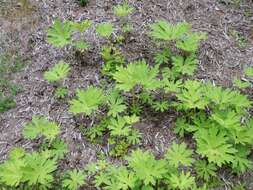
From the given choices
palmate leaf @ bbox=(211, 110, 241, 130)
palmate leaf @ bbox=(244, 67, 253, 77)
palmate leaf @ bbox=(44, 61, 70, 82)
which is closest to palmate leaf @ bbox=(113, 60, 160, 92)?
palmate leaf @ bbox=(44, 61, 70, 82)

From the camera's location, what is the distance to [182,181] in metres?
4.00

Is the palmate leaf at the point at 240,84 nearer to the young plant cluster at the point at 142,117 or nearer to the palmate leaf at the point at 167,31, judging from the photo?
the young plant cluster at the point at 142,117

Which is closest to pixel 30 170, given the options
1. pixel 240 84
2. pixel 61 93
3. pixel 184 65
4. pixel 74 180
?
pixel 74 180

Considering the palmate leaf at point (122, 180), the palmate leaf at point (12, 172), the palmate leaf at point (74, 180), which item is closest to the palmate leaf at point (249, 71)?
the palmate leaf at point (122, 180)

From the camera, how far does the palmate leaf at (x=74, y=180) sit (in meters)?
4.08

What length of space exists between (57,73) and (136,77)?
0.87m

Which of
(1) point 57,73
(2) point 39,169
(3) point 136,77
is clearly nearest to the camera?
(2) point 39,169

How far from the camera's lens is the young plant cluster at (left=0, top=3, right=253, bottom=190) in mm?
4082

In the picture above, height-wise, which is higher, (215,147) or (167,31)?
(167,31)

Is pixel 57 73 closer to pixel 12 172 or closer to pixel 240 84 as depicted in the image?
pixel 12 172

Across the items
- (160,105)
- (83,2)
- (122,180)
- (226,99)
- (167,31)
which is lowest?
(122,180)

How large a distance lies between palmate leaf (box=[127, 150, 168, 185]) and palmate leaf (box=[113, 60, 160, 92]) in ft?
2.53

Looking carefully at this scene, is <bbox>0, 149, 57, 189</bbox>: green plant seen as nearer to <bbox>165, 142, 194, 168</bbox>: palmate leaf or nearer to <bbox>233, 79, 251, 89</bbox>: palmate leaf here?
<bbox>165, 142, 194, 168</bbox>: palmate leaf

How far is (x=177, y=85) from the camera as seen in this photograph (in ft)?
15.1
